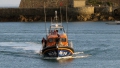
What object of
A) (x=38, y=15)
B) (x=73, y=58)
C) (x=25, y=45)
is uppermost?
(x=73, y=58)

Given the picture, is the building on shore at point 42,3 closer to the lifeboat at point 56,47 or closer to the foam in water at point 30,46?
the foam in water at point 30,46

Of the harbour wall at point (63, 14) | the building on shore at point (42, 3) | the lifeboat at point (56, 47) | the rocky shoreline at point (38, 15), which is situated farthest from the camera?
the building on shore at point (42, 3)

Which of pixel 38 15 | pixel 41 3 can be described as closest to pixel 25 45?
pixel 38 15

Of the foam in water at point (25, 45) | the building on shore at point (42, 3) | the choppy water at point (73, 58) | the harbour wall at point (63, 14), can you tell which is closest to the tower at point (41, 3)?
the building on shore at point (42, 3)

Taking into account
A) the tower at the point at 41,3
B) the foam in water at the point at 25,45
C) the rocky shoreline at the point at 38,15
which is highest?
the foam in water at the point at 25,45

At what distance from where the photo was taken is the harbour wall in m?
102

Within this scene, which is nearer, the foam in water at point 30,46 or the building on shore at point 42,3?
the foam in water at point 30,46

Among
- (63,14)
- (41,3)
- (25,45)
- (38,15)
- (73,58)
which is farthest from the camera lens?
(41,3)

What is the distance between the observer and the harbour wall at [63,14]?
102 metres

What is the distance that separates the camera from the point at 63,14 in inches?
4048

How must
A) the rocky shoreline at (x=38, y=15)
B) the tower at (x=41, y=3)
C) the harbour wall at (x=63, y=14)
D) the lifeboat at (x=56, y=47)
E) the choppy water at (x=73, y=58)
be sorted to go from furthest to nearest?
the tower at (x=41, y=3) → the rocky shoreline at (x=38, y=15) → the harbour wall at (x=63, y=14) → the lifeboat at (x=56, y=47) → the choppy water at (x=73, y=58)

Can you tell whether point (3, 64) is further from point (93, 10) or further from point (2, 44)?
point (93, 10)

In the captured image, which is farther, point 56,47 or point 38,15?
point 38,15

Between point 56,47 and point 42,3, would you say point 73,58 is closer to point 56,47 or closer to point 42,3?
point 56,47
